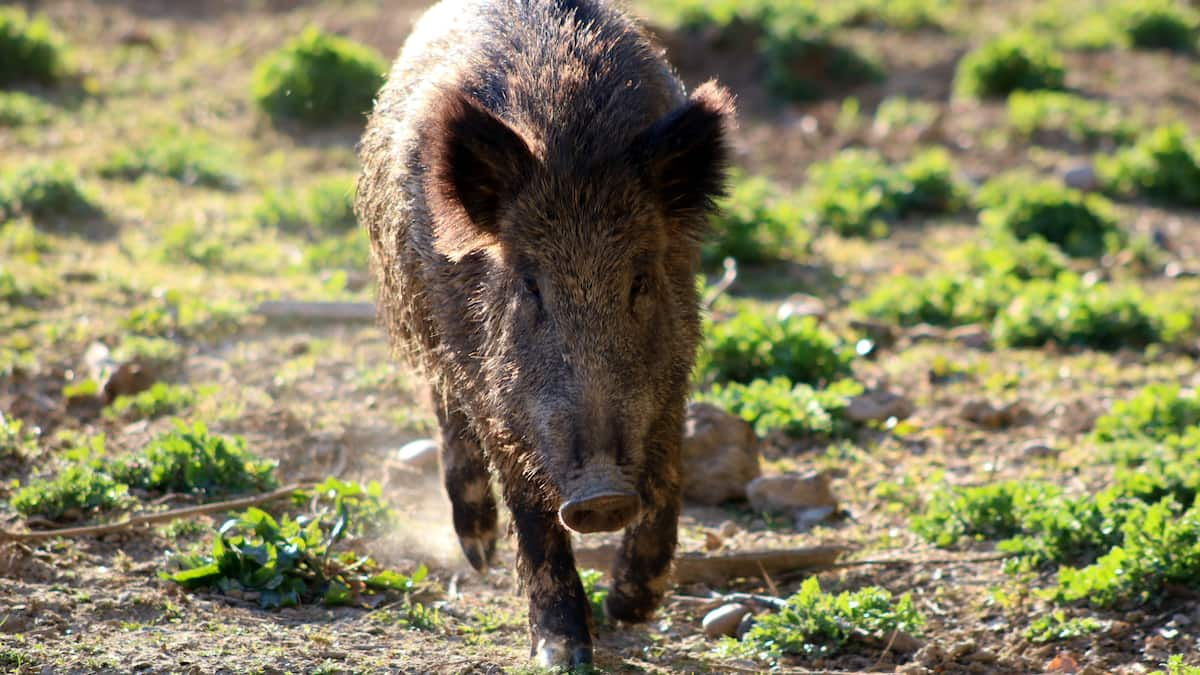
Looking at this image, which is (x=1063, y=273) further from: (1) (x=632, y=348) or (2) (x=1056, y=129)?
(1) (x=632, y=348)

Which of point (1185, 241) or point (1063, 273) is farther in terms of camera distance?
point (1185, 241)

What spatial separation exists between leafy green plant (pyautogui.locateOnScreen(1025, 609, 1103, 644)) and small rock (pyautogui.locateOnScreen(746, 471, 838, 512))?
48.5 inches

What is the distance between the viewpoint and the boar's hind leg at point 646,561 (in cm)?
485

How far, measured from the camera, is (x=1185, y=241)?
962 centimetres

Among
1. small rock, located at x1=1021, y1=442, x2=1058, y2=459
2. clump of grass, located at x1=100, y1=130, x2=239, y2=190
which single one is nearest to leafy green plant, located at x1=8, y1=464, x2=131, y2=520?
small rock, located at x1=1021, y1=442, x2=1058, y2=459

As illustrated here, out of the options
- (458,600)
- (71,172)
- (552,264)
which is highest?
(71,172)

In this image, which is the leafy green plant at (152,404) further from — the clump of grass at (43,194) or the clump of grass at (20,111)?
the clump of grass at (20,111)

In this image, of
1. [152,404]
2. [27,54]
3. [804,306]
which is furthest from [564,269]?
[27,54]

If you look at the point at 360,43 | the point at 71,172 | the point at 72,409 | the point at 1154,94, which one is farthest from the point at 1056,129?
the point at 72,409

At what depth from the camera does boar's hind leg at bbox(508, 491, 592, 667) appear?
14.6 ft

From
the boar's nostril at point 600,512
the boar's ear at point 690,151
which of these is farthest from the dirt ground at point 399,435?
the boar's ear at point 690,151

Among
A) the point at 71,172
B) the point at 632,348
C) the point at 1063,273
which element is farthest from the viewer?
the point at 71,172

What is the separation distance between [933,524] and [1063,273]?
3.41 metres

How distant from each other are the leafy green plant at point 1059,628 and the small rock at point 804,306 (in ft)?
10.7
